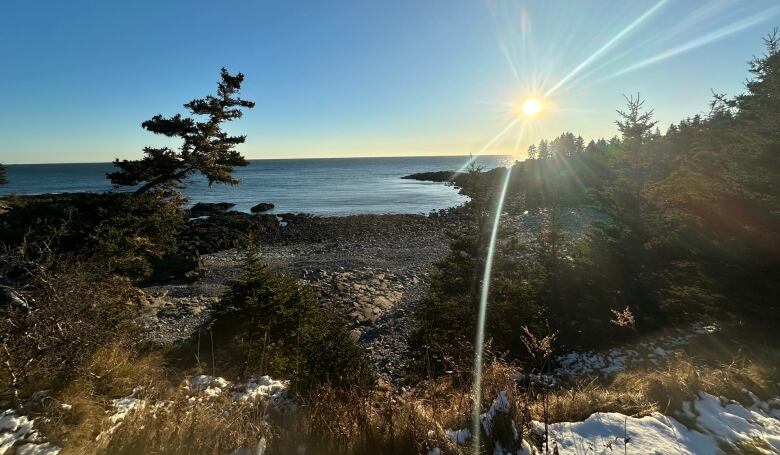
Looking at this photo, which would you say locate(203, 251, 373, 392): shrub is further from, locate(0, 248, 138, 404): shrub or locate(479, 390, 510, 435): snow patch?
locate(479, 390, 510, 435): snow patch

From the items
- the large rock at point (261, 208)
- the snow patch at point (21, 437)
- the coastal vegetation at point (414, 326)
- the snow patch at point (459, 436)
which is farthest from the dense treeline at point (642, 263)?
the large rock at point (261, 208)

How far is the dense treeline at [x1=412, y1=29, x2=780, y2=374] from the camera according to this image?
8.06 meters

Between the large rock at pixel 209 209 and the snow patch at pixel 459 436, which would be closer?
the snow patch at pixel 459 436

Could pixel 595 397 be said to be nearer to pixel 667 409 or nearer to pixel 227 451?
pixel 667 409

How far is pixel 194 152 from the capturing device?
650 inches

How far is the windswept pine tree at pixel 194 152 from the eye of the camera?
15.5 meters

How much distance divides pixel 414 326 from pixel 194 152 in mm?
12689

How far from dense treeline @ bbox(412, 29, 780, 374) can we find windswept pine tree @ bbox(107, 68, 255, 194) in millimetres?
12141

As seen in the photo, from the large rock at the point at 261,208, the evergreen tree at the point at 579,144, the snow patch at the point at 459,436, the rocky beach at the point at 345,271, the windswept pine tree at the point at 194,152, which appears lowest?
the rocky beach at the point at 345,271

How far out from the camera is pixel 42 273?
15.4ft

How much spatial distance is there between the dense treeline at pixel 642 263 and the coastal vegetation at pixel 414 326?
50 mm

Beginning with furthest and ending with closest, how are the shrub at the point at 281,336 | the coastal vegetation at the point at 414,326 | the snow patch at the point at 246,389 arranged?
the shrub at the point at 281,336 → the snow patch at the point at 246,389 → the coastal vegetation at the point at 414,326

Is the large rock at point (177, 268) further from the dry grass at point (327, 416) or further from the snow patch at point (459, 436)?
the snow patch at point (459, 436)

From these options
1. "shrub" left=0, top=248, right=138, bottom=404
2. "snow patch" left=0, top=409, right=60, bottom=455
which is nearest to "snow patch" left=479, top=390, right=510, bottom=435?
"snow patch" left=0, top=409, right=60, bottom=455
